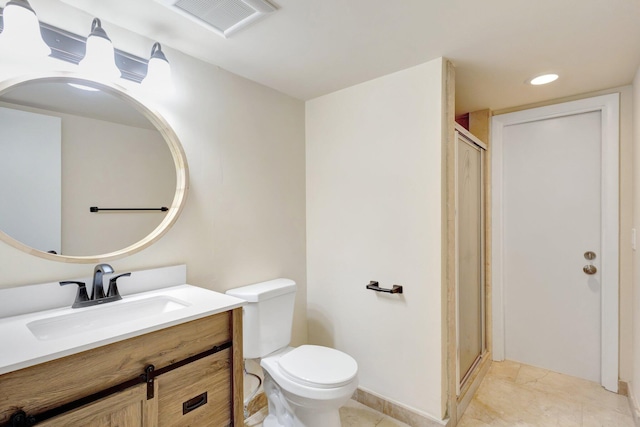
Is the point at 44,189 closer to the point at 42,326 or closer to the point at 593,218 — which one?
the point at 42,326

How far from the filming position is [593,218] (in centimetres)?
233

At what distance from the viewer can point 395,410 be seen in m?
1.95

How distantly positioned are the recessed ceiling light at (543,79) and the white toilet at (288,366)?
2045 millimetres

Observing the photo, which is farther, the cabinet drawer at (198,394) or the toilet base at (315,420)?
the toilet base at (315,420)

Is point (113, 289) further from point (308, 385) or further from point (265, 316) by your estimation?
point (308, 385)

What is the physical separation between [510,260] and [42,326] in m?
3.03

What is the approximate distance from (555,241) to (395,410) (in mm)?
1791

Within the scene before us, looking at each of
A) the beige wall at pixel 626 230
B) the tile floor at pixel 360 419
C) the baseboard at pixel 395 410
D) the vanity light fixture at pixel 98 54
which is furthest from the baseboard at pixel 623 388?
the vanity light fixture at pixel 98 54

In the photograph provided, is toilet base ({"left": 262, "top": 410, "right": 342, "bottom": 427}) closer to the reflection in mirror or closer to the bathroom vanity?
the bathroom vanity

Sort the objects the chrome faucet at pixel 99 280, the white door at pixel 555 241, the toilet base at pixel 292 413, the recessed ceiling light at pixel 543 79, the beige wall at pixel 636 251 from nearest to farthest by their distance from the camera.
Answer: the chrome faucet at pixel 99 280 → the toilet base at pixel 292 413 → the beige wall at pixel 636 251 → the recessed ceiling light at pixel 543 79 → the white door at pixel 555 241

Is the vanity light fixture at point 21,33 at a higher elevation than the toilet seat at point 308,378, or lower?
higher

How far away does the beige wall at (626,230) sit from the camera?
215 centimetres

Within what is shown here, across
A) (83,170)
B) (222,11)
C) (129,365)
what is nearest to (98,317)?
(129,365)

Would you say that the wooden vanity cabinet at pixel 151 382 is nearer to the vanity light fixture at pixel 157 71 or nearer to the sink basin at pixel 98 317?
the sink basin at pixel 98 317
